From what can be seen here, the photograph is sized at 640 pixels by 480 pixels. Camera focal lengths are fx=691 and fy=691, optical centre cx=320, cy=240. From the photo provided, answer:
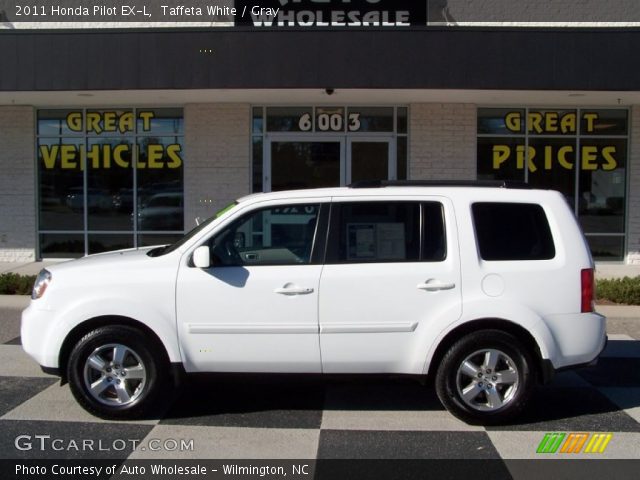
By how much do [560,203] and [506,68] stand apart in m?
6.25

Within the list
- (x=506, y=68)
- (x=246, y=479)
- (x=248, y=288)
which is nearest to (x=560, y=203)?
(x=248, y=288)

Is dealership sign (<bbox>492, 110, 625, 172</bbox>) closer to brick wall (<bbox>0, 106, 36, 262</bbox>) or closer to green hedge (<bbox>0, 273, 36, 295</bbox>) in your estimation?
green hedge (<bbox>0, 273, 36, 295</bbox>)

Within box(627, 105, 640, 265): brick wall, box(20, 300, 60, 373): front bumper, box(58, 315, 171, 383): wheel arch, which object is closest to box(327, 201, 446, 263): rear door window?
box(58, 315, 171, 383): wheel arch

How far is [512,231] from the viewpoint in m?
5.32

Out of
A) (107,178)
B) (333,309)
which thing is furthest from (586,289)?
(107,178)

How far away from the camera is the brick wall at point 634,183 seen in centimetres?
1344

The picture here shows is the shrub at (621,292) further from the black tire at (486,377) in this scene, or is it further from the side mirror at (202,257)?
the side mirror at (202,257)

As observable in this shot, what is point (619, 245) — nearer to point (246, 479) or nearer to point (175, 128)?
point (175, 128)

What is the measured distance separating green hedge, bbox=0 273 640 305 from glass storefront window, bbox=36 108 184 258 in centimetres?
322

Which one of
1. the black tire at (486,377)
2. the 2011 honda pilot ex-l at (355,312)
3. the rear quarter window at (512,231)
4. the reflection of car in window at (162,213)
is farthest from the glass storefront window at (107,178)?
the black tire at (486,377)

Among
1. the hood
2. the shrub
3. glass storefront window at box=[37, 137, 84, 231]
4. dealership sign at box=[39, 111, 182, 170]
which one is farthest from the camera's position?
glass storefront window at box=[37, 137, 84, 231]

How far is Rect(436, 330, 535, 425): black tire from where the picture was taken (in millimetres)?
5168

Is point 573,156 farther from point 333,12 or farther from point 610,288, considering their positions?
point 333,12

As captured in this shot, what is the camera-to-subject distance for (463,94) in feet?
39.8
